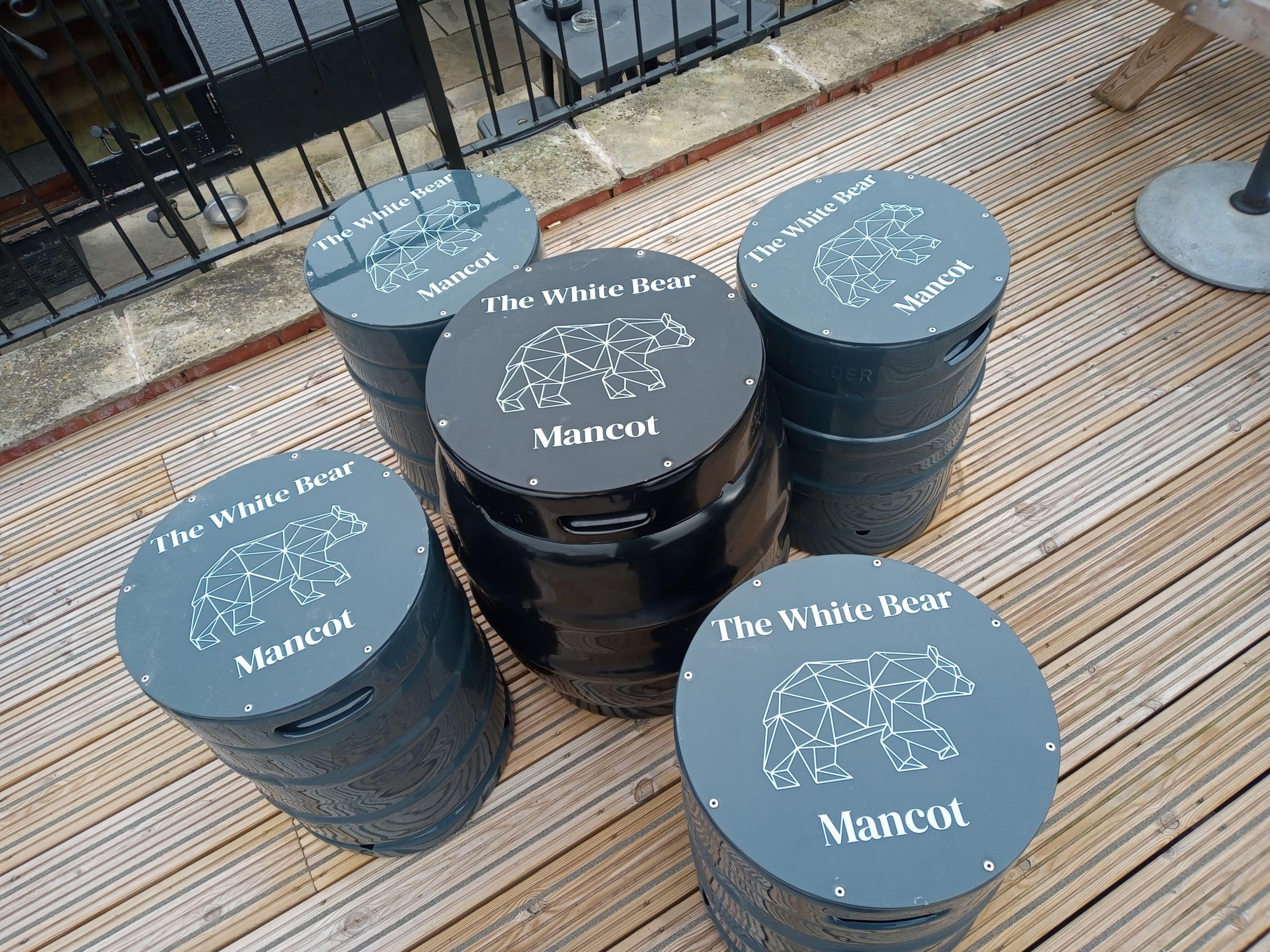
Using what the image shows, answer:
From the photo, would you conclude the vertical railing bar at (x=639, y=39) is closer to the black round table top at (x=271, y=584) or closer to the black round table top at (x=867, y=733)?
the black round table top at (x=271, y=584)

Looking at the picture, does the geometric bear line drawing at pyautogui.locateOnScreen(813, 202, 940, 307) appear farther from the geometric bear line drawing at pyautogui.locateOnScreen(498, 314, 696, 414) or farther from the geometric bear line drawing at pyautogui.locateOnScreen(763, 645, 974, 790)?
the geometric bear line drawing at pyautogui.locateOnScreen(763, 645, 974, 790)

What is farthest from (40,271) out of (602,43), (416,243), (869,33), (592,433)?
(592,433)

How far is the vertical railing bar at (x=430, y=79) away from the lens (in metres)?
2.62

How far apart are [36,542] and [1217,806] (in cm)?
302

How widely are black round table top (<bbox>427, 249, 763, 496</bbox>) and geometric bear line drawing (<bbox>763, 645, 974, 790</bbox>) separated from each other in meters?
0.40

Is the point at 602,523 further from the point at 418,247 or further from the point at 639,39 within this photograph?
the point at 639,39

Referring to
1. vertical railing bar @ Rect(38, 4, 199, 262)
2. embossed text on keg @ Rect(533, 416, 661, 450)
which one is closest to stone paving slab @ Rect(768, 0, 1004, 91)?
vertical railing bar @ Rect(38, 4, 199, 262)

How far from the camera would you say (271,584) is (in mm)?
1520

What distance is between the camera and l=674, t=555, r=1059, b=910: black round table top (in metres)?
1.20

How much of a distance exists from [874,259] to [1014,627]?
0.94m

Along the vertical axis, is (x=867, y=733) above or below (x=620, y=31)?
above

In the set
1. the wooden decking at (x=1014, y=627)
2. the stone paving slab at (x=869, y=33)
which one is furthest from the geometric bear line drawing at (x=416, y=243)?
the stone paving slab at (x=869, y=33)

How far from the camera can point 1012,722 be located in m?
1.30

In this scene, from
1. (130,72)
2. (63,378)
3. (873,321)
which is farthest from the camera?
(63,378)
